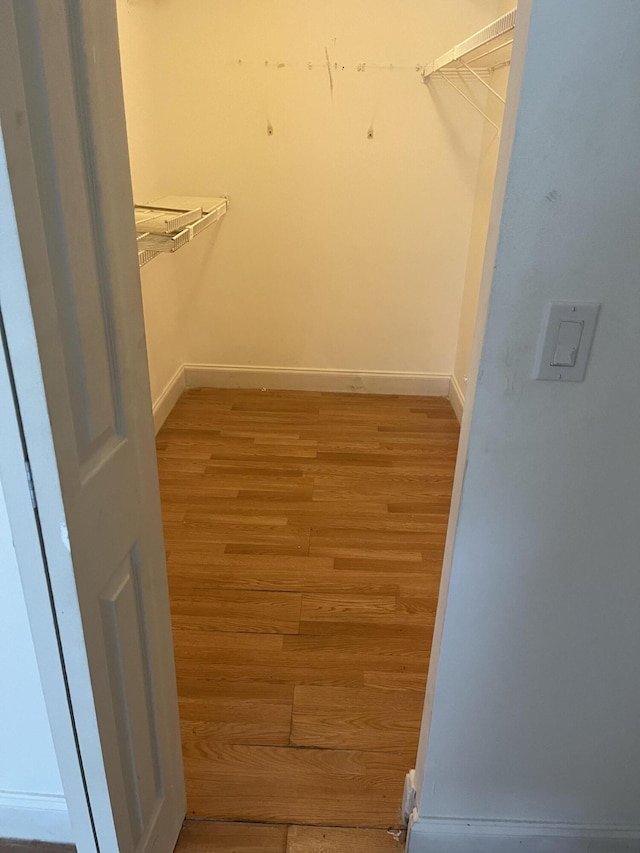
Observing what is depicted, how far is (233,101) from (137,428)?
9.13 ft

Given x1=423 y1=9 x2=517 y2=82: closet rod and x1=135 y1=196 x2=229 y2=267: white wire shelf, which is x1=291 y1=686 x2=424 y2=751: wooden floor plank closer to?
x1=135 y1=196 x2=229 y2=267: white wire shelf

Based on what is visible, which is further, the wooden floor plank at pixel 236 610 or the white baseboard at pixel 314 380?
the white baseboard at pixel 314 380

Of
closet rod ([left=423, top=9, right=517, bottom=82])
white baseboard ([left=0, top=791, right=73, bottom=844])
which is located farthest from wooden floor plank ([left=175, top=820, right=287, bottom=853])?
closet rod ([left=423, top=9, right=517, bottom=82])

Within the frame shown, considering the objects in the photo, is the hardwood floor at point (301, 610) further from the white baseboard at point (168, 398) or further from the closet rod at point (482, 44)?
the closet rod at point (482, 44)

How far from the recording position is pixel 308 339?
378cm

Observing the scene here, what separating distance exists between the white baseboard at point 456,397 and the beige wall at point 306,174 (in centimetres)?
12

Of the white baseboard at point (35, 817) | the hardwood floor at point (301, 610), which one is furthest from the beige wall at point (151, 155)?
the white baseboard at point (35, 817)

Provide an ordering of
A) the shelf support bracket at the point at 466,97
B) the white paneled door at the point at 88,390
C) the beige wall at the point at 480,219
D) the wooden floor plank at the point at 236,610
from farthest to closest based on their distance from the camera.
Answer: the shelf support bracket at the point at 466,97
the beige wall at the point at 480,219
the wooden floor plank at the point at 236,610
the white paneled door at the point at 88,390

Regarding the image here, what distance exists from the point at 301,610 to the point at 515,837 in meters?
0.95

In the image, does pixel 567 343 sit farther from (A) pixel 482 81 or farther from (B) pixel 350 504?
(A) pixel 482 81

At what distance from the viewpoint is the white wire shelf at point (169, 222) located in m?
2.22

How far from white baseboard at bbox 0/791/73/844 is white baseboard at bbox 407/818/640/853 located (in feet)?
2.55

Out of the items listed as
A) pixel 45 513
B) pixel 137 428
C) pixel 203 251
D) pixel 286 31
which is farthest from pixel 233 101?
pixel 45 513

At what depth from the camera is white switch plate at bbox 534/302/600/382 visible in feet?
3.14
